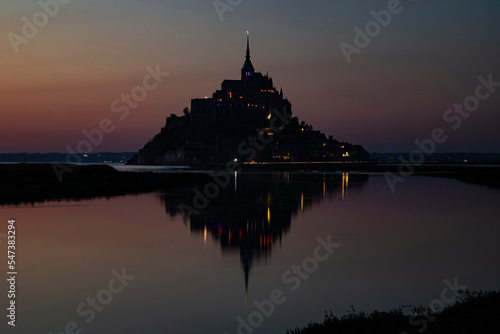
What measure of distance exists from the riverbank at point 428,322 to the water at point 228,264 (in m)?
1.38

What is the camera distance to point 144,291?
14.5 metres

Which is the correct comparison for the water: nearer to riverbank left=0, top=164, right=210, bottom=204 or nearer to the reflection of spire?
the reflection of spire

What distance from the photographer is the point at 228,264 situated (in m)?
18.1

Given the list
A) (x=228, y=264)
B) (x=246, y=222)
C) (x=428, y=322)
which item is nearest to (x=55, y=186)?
(x=246, y=222)

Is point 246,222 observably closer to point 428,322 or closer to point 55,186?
point 428,322

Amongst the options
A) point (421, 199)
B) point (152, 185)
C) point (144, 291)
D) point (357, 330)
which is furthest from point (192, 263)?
point (152, 185)

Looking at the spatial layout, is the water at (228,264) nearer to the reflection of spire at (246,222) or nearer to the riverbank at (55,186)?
the reflection of spire at (246,222)

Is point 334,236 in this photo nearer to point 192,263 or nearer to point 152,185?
point 192,263

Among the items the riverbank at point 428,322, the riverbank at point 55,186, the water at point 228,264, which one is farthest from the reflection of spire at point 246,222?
the riverbank at point 55,186

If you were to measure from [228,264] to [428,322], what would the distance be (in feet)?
29.3

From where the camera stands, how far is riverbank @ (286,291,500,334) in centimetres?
963

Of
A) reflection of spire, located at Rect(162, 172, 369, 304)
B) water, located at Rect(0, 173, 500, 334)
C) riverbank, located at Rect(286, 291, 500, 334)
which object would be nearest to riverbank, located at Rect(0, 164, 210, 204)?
reflection of spire, located at Rect(162, 172, 369, 304)

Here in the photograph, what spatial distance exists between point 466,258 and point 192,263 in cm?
970

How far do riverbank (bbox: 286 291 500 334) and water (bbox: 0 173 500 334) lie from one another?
4.53 ft
